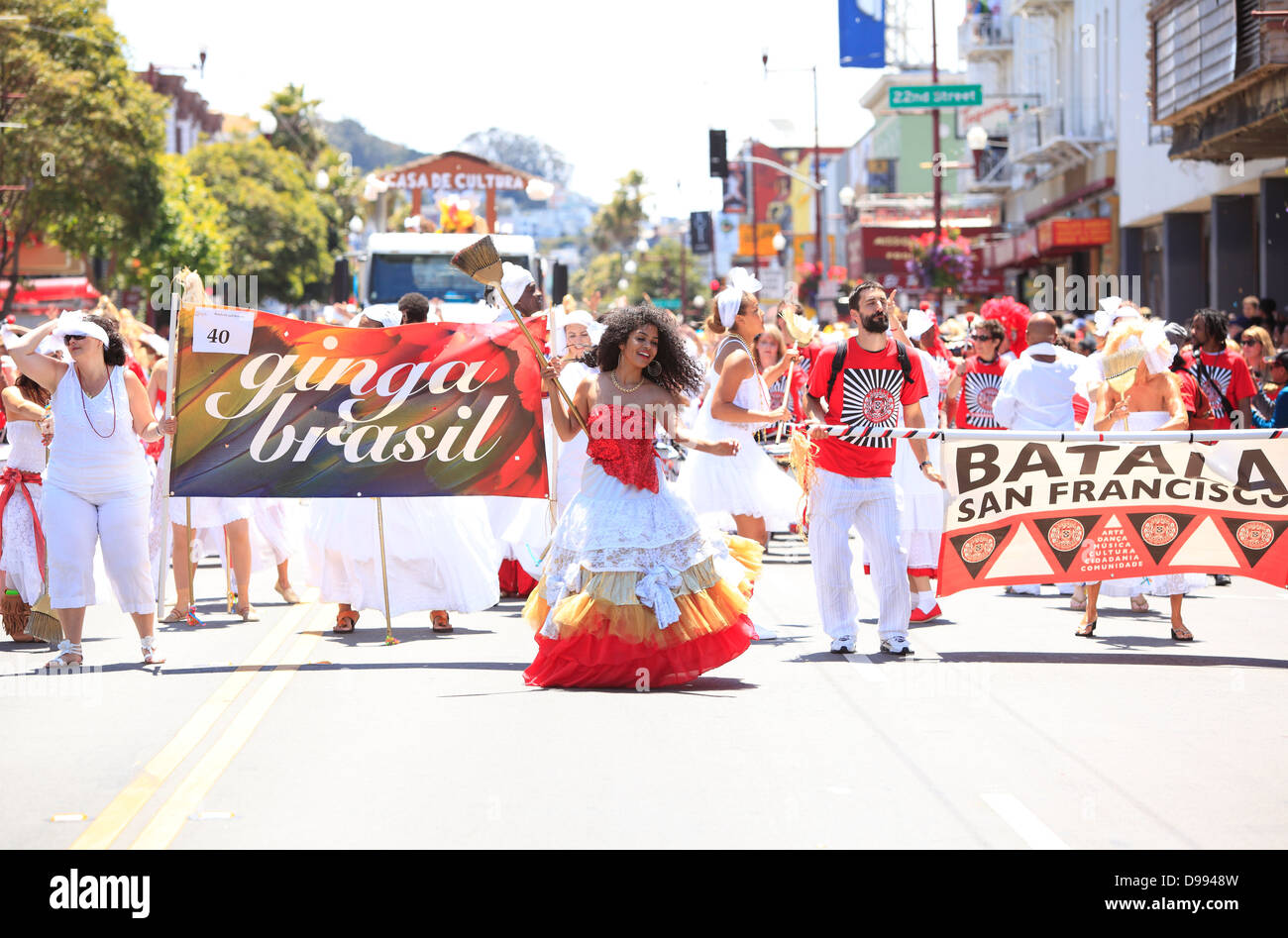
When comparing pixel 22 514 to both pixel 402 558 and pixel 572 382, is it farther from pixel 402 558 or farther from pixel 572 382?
pixel 572 382

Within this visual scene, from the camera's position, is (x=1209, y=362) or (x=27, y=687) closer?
(x=27, y=687)

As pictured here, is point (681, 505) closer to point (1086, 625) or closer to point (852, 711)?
point (852, 711)

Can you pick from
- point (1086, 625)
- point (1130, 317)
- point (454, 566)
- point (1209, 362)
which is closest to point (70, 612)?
point (454, 566)

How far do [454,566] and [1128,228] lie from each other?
29.5 meters

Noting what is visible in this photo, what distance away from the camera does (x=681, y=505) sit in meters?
9.20

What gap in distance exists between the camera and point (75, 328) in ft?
31.9

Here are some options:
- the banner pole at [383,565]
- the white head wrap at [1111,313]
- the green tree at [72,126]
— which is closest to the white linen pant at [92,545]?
the banner pole at [383,565]

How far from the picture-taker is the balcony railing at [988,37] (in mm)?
52500

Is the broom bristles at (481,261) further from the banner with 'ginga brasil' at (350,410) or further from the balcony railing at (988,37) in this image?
the balcony railing at (988,37)

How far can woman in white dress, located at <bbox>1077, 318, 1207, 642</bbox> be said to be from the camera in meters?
11.1

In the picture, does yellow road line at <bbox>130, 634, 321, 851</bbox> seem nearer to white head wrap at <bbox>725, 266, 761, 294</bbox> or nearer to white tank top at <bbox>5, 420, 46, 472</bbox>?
white tank top at <bbox>5, 420, 46, 472</bbox>

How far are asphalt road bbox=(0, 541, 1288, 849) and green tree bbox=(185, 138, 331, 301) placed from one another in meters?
69.5

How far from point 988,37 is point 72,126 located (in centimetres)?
2614

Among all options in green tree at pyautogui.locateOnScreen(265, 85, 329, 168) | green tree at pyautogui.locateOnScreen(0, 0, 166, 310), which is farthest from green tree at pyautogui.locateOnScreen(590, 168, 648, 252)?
green tree at pyautogui.locateOnScreen(0, 0, 166, 310)
